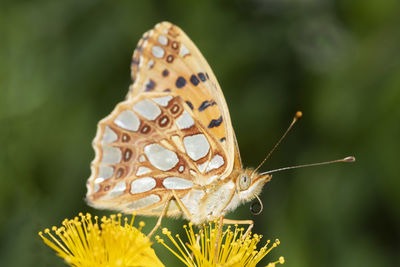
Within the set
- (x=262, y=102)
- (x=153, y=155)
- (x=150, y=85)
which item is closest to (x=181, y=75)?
(x=150, y=85)

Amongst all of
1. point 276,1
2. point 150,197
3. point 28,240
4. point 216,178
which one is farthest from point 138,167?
point 276,1

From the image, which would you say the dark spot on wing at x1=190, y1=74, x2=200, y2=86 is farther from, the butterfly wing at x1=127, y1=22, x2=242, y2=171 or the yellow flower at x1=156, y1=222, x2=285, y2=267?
the yellow flower at x1=156, y1=222, x2=285, y2=267

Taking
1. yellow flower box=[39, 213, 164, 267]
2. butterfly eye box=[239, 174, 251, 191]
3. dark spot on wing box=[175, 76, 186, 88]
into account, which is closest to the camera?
yellow flower box=[39, 213, 164, 267]

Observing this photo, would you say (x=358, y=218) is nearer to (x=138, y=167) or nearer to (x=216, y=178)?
(x=216, y=178)

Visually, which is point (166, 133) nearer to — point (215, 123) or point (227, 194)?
point (215, 123)

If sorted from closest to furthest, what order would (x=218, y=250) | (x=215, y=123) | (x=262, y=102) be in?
(x=218, y=250) → (x=215, y=123) → (x=262, y=102)

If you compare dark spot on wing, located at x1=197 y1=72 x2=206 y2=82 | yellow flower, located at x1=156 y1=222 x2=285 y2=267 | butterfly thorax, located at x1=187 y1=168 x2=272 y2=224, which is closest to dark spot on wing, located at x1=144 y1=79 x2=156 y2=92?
dark spot on wing, located at x1=197 y1=72 x2=206 y2=82

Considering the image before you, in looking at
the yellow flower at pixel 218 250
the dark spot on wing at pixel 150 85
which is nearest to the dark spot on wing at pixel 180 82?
the dark spot on wing at pixel 150 85
